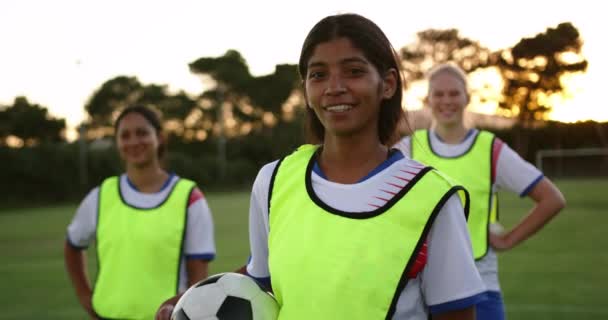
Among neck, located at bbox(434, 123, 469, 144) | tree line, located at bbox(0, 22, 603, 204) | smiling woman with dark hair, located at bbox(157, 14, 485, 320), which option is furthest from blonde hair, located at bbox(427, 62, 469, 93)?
tree line, located at bbox(0, 22, 603, 204)

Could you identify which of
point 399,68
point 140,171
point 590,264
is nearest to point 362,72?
point 399,68

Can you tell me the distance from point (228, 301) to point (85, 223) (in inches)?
69.7

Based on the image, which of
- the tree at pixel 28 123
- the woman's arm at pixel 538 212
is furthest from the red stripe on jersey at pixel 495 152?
the tree at pixel 28 123

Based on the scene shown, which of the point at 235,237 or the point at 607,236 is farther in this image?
the point at 235,237

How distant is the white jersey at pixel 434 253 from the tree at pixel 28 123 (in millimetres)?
39974

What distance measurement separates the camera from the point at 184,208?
3.31 metres

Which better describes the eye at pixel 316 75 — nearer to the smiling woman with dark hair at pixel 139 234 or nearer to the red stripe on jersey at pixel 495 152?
the smiling woman with dark hair at pixel 139 234

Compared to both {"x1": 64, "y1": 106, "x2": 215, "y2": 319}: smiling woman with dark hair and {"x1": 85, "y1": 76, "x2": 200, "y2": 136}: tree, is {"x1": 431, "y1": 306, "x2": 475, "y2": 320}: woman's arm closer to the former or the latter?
{"x1": 64, "y1": 106, "x2": 215, "y2": 319}: smiling woman with dark hair

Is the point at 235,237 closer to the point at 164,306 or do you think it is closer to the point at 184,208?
the point at 184,208

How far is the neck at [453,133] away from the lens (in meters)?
3.75

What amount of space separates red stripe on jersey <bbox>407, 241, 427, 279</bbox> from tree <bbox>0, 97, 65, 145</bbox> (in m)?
40.1

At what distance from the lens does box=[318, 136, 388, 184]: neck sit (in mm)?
1901

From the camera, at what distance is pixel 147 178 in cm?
349

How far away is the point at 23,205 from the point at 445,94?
29749mm
